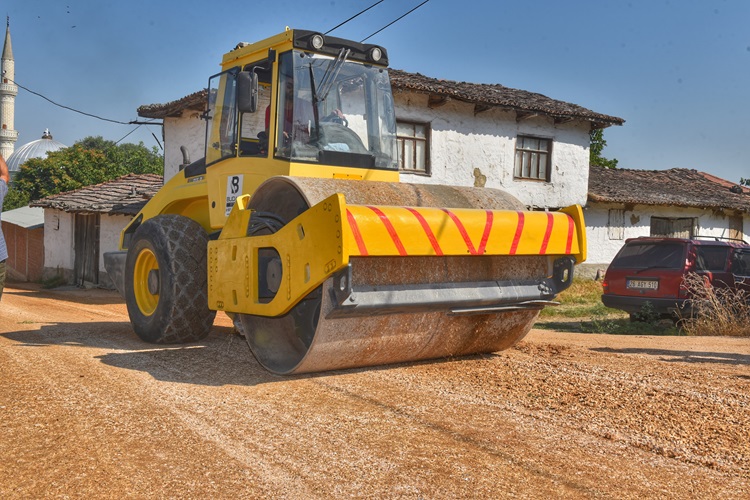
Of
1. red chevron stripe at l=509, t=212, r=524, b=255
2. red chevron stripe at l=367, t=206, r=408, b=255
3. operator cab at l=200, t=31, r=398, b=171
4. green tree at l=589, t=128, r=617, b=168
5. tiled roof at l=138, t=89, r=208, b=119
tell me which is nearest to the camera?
red chevron stripe at l=367, t=206, r=408, b=255

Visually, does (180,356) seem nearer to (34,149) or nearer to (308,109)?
(308,109)

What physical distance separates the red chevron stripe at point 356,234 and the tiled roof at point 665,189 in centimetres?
2086

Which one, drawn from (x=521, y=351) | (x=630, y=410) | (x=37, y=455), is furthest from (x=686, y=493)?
(x=521, y=351)

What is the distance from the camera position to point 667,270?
499 inches

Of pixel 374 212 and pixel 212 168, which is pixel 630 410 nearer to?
pixel 374 212

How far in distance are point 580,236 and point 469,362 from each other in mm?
1550

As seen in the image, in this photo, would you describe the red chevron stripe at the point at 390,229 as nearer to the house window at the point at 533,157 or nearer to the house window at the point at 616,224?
the house window at the point at 533,157

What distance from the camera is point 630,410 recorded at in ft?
17.1

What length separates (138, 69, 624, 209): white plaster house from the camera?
818 inches

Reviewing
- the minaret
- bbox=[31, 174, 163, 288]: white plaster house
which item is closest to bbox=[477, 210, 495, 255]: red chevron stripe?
bbox=[31, 174, 163, 288]: white plaster house

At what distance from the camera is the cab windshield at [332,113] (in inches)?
293

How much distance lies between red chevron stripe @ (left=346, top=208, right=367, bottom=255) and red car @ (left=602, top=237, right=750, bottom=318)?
8552mm

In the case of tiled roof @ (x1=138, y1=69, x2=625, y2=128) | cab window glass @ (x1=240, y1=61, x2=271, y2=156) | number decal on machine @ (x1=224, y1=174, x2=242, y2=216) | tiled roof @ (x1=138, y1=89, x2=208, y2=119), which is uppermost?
tiled roof @ (x1=138, y1=69, x2=625, y2=128)

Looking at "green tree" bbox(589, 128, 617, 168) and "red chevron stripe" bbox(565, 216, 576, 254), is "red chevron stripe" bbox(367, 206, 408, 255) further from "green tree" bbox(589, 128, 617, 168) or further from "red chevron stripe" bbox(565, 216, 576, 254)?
"green tree" bbox(589, 128, 617, 168)
